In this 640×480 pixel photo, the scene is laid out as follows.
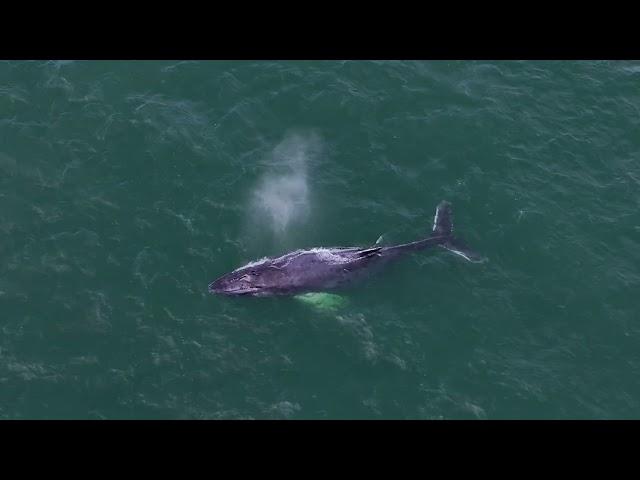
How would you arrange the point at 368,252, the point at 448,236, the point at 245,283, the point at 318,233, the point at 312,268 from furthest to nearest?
the point at 318,233 → the point at 448,236 → the point at 368,252 → the point at 312,268 → the point at 245,283

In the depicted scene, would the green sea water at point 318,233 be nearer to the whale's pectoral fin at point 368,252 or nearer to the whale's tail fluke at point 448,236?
the whale's tail fluke at point 448,236

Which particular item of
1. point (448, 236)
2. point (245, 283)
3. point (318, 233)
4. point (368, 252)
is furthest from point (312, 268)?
point (448, 236)

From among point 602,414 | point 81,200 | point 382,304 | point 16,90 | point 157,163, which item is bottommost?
point 602,414

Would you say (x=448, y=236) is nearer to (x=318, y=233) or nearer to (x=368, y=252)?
(x=368, y=252)

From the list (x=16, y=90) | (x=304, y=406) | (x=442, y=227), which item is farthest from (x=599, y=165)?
(x=16, y=90)

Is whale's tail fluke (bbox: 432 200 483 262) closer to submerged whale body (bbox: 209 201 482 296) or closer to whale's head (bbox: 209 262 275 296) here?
submerged whale body (bbox: 209 201 482 296)

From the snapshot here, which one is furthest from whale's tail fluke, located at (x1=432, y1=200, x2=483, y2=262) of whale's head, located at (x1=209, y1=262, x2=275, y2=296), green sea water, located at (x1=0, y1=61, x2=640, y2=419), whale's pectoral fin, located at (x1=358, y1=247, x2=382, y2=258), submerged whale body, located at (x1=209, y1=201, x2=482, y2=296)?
whale's head, located at (x1=209, y1=262, x2=275, y2=296)

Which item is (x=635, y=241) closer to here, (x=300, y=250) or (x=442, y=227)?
(x=442, y=227)
